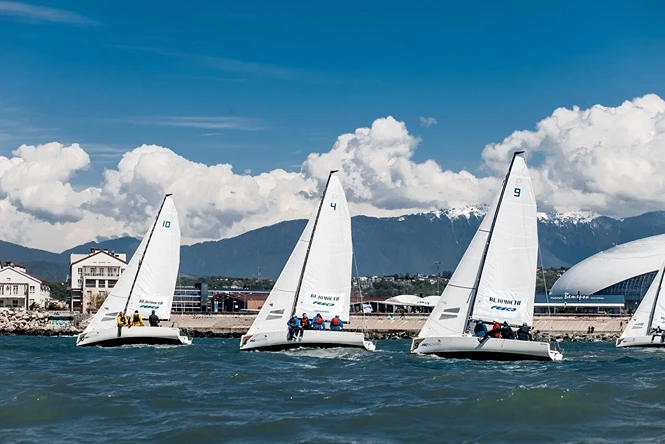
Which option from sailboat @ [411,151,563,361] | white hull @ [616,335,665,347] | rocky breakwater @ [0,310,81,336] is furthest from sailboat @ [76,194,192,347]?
rocky breakwater @ [0,310,81,336]

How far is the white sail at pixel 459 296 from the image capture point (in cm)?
4106

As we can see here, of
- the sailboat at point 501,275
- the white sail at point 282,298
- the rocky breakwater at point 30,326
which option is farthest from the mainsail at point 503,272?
the rocky breakwater at point 30,326

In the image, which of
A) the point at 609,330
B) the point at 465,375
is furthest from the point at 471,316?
the point at 609,330

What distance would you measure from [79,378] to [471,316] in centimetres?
1640

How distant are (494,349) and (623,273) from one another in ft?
417

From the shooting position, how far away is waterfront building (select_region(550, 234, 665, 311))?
155250 mm

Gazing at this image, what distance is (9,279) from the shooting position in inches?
5748

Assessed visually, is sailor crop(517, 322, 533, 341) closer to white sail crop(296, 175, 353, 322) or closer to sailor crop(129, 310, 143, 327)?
white sail crop(296, 175, 353, 322)

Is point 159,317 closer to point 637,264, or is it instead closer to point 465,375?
point 465,375

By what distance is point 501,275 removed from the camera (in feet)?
135

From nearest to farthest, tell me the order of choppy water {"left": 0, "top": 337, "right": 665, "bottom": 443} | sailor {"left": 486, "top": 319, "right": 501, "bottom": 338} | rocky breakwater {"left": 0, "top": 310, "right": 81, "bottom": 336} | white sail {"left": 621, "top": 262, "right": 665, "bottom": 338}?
choppy water {"left": 0, "top": 337, "right": 665, "bottom": 443} < sailor {"left": 486, "top": 319, "right": 501, "bottom": 338} < white sail {"left": 621, "top": 262, "right": 665, "bottom": 338} < rocky breakwater {"left": 0, "top": 310, "right": 81, "bottom": 336}

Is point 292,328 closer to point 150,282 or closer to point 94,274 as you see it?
point 150,282

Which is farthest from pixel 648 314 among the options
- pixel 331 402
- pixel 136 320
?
pixel 331 402

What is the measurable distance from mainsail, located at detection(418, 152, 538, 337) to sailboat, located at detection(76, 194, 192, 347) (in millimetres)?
16769
